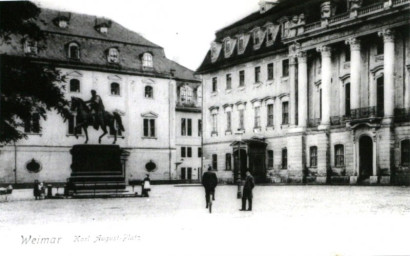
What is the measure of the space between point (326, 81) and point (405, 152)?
23.6 ft

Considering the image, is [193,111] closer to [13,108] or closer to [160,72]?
[160,72]

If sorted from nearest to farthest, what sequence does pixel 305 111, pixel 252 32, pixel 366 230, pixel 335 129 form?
1. pixel 366 230
2. pixel 335 129
3. pixel 305 111
4. pixel 252 32

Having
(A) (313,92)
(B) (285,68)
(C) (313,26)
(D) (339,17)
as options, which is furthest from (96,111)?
(B) (285,68)

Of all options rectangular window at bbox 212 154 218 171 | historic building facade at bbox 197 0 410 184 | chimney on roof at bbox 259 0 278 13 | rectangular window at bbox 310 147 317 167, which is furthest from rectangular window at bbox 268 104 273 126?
rectangular window at bbox 212 154 218 171

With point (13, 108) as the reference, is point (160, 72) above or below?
above

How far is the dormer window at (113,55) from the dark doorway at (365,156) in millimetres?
20221

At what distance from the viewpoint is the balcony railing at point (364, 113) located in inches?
1256

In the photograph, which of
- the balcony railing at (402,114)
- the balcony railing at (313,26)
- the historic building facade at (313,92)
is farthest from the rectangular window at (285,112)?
the balcony railing at (402,114)

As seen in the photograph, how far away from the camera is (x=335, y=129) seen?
112 ft

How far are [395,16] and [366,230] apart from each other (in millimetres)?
20512

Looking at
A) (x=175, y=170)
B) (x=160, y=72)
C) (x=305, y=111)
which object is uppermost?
(x=160, y=72)

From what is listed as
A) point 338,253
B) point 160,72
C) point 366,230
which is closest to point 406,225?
point 366,230

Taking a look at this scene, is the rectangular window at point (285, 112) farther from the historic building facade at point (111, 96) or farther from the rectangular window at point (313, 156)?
the historic building facade at point (111, 96)

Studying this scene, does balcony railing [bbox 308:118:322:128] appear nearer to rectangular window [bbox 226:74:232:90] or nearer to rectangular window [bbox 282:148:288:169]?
rectangular window [bbox 282:148:288:169]
